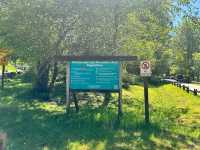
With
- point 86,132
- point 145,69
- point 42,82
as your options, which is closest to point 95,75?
point 145,69

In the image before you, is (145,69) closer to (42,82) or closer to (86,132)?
(86,132)

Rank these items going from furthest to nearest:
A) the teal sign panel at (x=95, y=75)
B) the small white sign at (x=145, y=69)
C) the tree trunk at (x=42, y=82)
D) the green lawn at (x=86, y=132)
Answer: the tree trunk at (x=42, y=82), the teal sign panel at (x=95, y=75), the small white sign at (x=145, y=69), the green lawn at (x=86, y=132)

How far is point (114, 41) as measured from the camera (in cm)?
2177

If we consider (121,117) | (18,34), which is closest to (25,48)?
(18,34)

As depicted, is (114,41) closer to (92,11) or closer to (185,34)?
(92,11)

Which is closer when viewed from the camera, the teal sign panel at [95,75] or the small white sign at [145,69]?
the small white sign at [145,69]

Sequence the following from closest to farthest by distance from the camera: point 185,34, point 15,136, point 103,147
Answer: point 103,147, point 15,136, point 185,34

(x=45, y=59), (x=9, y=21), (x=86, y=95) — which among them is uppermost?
(x=9, y=21)

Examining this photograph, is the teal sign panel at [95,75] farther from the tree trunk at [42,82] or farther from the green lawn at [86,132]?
the tree trunk at [42,82]

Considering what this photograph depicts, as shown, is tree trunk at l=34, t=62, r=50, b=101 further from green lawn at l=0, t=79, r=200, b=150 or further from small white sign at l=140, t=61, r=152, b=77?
small white sign at l=140, t=61, r=152, b=77

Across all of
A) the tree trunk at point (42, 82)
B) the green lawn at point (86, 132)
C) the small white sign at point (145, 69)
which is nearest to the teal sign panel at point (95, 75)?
the green lawn at point (86, 132)

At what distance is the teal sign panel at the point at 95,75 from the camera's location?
1562 cm

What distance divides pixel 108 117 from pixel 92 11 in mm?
5815

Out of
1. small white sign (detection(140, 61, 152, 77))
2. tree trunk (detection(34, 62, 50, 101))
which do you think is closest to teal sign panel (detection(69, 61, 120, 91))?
small white sign (detection(140, 61, 152, 77))
